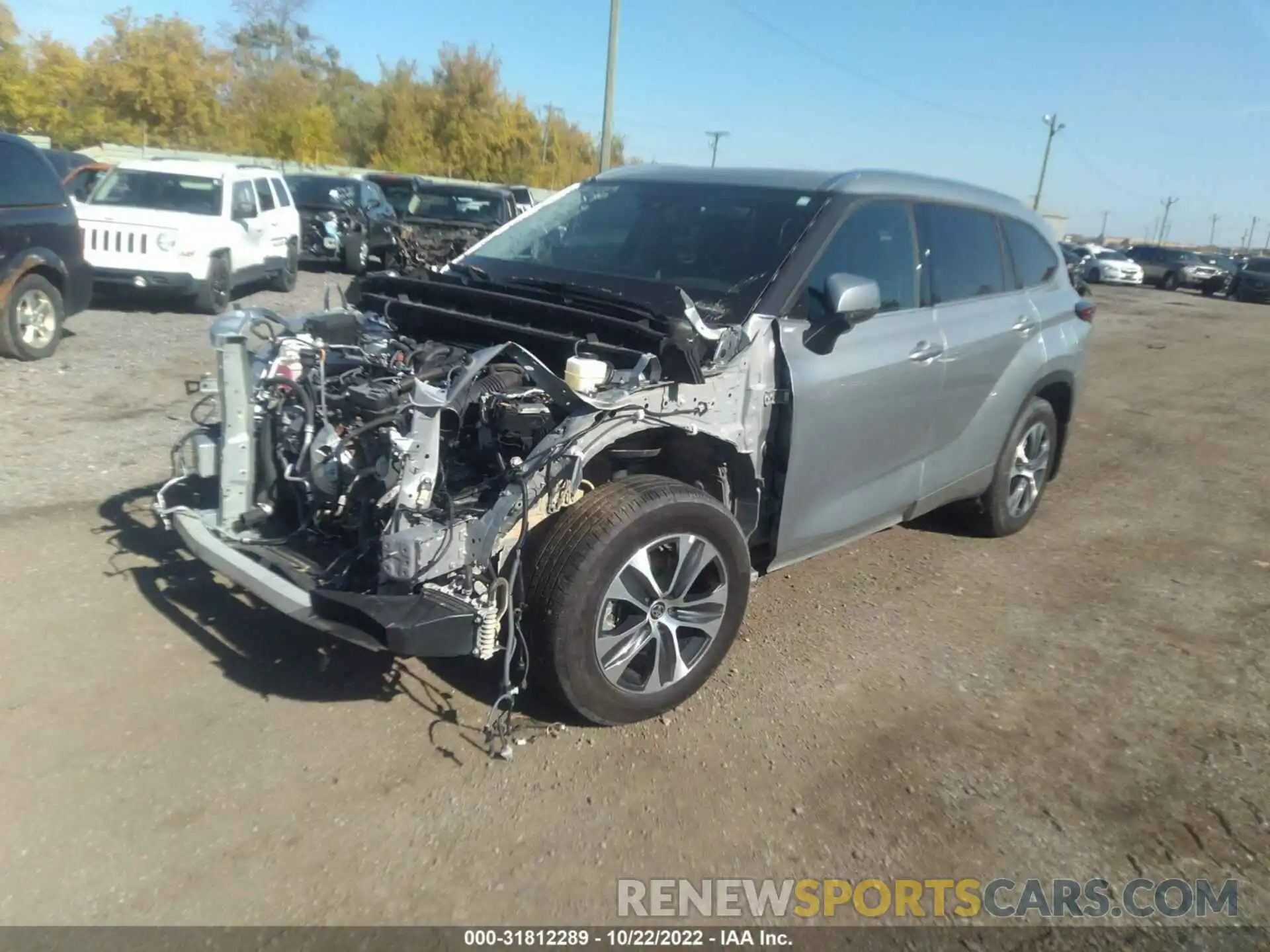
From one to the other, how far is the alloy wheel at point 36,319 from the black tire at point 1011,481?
806 centimetres

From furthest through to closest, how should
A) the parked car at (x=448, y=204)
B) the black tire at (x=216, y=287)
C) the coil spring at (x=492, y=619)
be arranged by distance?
the parked car at (x=448, y=204)
the black tire at (x=216, y=287)
the coil spring at (x=492, y=619)

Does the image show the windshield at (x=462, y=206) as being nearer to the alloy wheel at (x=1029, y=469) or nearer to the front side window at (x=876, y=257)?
the alloy wheel at (x=1029, y=469)

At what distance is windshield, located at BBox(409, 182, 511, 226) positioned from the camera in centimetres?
1811

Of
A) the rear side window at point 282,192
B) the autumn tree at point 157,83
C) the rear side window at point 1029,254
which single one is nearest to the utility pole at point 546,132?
the autumn tree at point 157,83

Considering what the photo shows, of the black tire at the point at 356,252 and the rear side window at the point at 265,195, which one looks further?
the black tire at the point at 356,252

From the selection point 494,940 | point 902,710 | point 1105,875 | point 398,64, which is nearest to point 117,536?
point 494,940

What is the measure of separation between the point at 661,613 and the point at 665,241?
6.06ft

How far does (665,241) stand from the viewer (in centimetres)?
458

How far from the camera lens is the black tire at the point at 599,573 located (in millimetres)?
3279

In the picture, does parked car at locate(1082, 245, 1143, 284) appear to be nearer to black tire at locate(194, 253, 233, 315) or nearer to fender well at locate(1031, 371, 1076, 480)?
black tire at locate(194, 253, 233, 315)

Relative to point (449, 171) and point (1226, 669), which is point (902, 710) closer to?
point (1226, 669)

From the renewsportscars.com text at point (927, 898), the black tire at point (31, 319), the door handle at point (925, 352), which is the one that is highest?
the door handle at point (925, 352)

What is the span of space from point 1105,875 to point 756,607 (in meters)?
2.03

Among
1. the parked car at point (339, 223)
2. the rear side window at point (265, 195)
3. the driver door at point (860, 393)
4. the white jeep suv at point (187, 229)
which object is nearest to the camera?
the driver door at point (860, 393)
